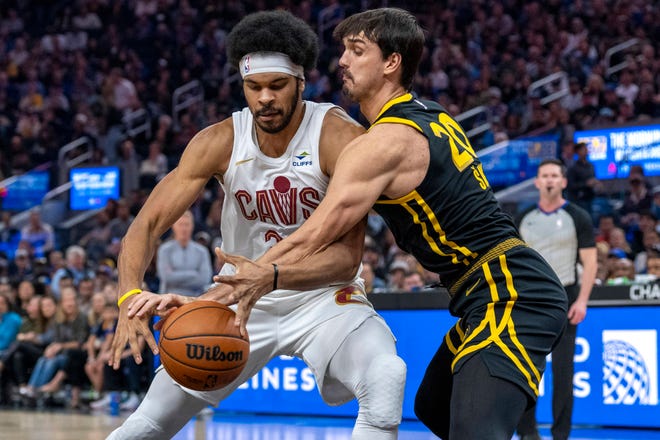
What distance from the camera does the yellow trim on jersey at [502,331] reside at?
11.8 ft

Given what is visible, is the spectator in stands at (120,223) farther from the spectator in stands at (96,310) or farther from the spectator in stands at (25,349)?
the spectator in stands at (96,310)

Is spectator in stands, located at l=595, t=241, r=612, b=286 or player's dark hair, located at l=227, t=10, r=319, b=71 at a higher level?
player's dark hair, located at l=227, t=10, r=319, b=71

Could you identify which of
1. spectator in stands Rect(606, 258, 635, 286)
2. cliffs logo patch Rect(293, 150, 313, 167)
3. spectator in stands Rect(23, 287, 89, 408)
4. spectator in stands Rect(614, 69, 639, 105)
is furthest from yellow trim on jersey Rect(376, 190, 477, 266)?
spectator in stands Rect(614, 69, 639, 105)

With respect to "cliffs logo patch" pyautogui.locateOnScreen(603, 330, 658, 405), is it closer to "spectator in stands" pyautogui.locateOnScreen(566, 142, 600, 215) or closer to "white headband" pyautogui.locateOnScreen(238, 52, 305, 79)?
"spectator in stands" pyautogui.locateOnScreen(566, 142, 600, 215)

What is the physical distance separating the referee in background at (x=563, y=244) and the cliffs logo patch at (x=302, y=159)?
3247 mm

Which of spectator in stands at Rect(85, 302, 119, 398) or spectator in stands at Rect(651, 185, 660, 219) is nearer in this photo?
spectator in stands at Rect(85, 302, 119, 398)

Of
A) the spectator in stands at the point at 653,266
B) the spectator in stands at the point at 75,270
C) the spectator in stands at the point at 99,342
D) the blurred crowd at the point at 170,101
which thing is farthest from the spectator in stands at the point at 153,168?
the spectator in stands at the point at 653,266

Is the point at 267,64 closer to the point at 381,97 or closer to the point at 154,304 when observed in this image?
the point at 381,97

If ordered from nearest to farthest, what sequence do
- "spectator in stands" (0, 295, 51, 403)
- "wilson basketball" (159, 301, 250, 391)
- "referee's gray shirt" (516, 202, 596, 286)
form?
1. "wilson basketball" (159, 301, 250, 391)
2. "referee's gray shirt" (516, 202, 596, 286)
3. "spectator in stands" (0, 295, 51, 403)

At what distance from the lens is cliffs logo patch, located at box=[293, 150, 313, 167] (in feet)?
14.9

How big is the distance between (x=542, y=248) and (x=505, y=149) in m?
6.33

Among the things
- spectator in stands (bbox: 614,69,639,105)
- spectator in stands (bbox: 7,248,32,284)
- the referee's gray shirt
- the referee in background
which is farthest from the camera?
spectator in stands (bbox: 7,248,32,284)

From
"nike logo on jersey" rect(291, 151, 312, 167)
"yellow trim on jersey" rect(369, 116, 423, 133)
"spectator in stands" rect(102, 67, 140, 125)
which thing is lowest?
"nike logo on jersey" rect(291, 151, 312, 167)

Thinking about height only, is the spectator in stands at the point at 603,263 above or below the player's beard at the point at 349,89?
below
